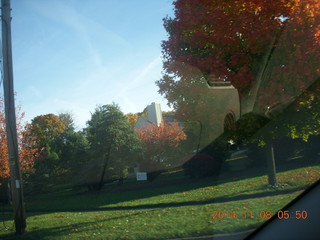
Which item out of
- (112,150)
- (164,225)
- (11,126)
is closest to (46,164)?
(112,150)

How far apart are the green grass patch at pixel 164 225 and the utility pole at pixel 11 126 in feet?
2.16

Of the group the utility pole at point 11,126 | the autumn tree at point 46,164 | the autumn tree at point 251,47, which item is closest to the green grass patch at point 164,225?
the utility pole at point 11,126

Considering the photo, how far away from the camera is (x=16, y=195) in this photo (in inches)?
325

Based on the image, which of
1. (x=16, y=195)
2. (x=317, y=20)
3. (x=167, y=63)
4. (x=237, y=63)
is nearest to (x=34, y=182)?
(x=16, y=195)

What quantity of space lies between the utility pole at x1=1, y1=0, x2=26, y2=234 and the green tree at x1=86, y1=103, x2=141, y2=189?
12743 millimetres

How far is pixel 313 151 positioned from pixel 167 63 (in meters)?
10.5

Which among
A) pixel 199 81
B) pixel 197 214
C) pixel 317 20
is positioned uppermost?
pixel 317 20

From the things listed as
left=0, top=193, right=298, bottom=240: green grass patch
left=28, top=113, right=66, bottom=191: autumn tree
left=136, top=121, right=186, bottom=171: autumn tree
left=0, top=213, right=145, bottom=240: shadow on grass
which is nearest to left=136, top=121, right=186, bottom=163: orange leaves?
left=136, top=121, right=186, bottom=171: autumn tree

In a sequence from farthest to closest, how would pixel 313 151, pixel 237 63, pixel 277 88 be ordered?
pixel 313 151
pixel 237 63
pixel 277 88

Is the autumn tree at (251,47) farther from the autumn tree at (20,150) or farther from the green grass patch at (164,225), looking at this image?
the autumn tree at (20,150)

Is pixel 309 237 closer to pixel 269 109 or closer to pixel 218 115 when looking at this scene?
pixel 269 109

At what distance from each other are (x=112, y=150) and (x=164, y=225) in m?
14.7

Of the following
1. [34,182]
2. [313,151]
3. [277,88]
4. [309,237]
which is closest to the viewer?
[309,237]

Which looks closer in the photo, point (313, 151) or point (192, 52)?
point (192, 52)
